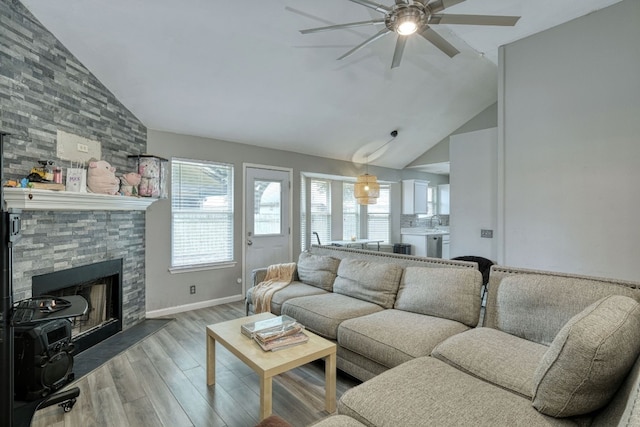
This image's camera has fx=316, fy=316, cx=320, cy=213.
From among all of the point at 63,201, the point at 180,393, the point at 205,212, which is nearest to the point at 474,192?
the point at 205,212

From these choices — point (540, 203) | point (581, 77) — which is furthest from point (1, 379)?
point (581, 77)

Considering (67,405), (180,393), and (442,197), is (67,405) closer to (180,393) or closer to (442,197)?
(180,393)

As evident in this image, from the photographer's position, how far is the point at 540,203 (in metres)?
3.36

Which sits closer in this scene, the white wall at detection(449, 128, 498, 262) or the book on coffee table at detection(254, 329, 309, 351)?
the book on coffee table at detection(254, 329, 309, 351)

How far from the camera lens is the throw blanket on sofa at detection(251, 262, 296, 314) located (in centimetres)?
328

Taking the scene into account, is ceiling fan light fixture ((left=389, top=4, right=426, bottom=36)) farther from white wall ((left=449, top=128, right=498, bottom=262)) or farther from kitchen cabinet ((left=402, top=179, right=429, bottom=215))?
kitchen cabinet ((left=402, top=179, right=429, bottom=215))

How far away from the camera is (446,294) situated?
94.0 inches

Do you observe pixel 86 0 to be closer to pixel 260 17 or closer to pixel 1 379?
pixel 260 17

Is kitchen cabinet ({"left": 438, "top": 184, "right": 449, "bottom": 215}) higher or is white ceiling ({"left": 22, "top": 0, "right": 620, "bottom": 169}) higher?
white ceiling ({"left": 22, "top": 0, "right": 620, "bottom": 169})

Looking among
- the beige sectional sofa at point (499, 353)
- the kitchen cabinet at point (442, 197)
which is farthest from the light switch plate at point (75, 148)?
the kitchen cabinet at point (442, 197)

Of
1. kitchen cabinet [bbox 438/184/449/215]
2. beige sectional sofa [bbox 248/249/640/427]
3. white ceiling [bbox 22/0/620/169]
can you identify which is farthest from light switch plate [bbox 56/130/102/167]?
kitchen cabinet [bbox 438/184/449/215]

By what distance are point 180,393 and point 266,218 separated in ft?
9.99

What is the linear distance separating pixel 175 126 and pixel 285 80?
5.07 ft

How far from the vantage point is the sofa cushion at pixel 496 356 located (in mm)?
1502
